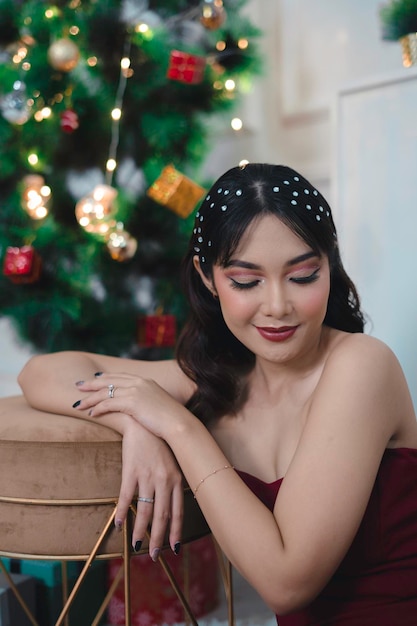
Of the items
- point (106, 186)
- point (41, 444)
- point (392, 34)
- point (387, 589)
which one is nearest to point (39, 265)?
point (106, 186)

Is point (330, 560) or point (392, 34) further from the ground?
point (392, 34)

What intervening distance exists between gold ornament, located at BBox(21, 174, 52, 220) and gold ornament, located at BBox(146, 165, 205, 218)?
306 millimetres

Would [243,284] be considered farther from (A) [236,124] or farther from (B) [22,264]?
(A) [236,124]

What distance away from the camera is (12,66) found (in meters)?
1.97

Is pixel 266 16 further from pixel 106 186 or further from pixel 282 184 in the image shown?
pixel 282 184

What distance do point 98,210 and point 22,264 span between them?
254mm

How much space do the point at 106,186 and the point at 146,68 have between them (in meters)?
0.38

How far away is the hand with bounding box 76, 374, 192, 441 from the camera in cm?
111

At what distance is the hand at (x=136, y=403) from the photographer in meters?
1.11

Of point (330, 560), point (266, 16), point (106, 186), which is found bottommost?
point (330, 560)

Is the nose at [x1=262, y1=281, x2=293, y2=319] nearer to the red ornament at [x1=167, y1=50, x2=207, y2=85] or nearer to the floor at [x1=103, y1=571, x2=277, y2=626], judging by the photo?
the red ornament at [x1=167, y1=50, x2=207, y2=85]

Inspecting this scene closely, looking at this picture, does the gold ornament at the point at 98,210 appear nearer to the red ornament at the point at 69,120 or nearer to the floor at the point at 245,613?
the red ornament at the point at 69,120

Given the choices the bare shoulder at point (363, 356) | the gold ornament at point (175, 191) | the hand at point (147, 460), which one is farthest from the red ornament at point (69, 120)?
the bare shoulder at point (363, 356)

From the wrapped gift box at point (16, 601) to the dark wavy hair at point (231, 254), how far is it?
2.33 feet
